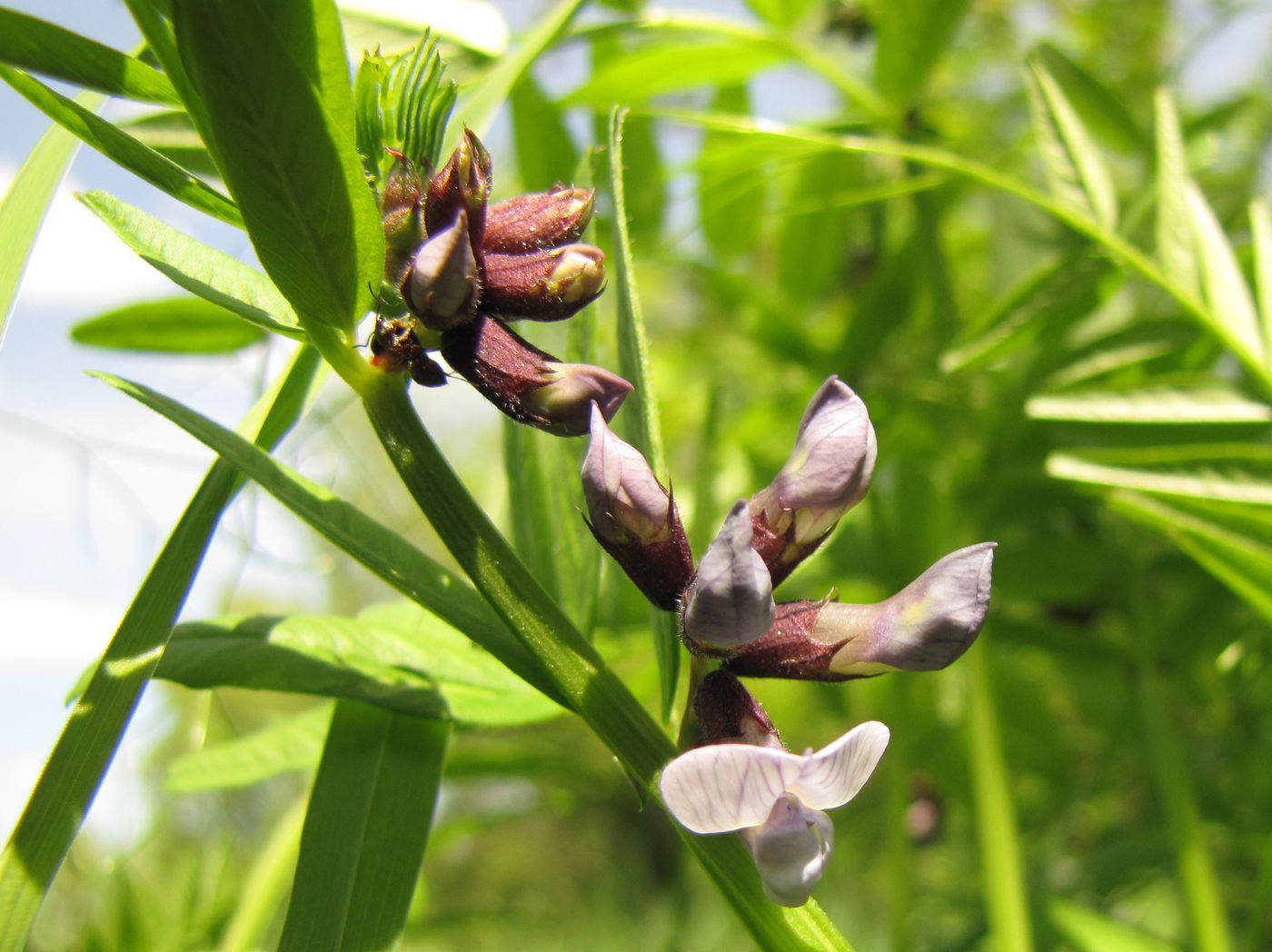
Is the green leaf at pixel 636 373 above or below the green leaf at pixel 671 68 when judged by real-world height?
below

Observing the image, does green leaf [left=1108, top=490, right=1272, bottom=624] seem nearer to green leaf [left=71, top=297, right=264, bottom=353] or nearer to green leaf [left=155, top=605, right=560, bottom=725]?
green leaf [left=155, top=605, right=560, bottom=725]

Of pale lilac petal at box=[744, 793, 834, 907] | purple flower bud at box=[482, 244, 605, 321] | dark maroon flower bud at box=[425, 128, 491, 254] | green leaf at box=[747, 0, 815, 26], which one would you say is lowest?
pale lilac petal at box=[744, 793, 834, 907]

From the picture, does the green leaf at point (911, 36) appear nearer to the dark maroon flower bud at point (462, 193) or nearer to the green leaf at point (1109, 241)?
the green leaf at point (1109, 241)

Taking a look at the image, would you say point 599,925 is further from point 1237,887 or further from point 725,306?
point 725,306

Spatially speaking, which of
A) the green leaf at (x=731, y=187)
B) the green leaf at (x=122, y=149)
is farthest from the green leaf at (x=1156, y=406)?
the green leaf at (x=122, y=149)

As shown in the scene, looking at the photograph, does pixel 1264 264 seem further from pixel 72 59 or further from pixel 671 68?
pixel 72 59

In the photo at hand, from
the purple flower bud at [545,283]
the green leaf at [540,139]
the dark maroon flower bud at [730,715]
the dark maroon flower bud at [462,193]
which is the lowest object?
the dark maroon flower bud at [730,715]

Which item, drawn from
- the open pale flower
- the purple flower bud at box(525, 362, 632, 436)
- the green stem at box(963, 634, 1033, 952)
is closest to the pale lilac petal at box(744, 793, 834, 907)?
the open pale flower
